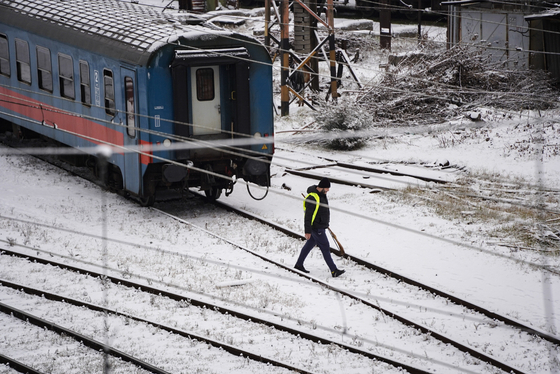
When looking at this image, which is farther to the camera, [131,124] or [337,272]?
[131,124]

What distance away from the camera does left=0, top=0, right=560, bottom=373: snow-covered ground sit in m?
8.15

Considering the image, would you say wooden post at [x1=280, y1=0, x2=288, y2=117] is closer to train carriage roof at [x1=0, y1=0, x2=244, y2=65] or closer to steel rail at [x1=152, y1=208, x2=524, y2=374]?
train carriage roof at [x1=0, y1=0, x2=244, y2=65]

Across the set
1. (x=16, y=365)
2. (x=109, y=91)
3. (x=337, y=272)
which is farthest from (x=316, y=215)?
(x=109, y=91)

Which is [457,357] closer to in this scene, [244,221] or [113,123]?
[244,221]

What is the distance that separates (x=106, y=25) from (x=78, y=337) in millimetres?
7447

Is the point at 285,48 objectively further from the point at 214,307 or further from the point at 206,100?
the point at 214,307

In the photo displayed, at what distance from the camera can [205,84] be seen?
13.0m

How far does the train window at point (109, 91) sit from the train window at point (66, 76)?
1.39 meters

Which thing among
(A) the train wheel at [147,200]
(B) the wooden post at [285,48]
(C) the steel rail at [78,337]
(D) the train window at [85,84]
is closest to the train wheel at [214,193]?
(A) the train wheel at [147,200]

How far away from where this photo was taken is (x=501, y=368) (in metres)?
7.69

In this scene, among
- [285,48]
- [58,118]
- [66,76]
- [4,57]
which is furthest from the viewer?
[285,48]

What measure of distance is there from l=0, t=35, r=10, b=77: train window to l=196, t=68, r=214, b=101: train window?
631cm

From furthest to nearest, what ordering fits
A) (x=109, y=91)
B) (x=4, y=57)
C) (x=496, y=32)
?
(x=496, y=32) → (x=4, y=57) → (x=109, y=91)

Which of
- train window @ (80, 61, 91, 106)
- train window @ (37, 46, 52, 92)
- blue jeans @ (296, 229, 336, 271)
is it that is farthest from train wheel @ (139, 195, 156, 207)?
blue jeans @ (296, 229, 336, 271)
